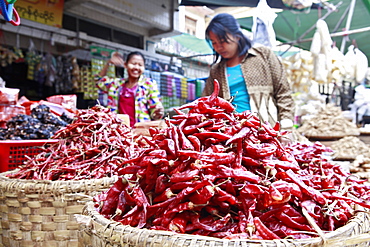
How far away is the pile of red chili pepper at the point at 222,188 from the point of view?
41.4 inches

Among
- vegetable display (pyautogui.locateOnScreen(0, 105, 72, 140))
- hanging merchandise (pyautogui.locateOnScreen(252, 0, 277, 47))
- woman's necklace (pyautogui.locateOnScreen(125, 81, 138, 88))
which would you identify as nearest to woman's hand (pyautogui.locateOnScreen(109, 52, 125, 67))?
woman's necklace (pyautogui.locateOnScreen(125, 81, 138, 88))

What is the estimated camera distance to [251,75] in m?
3.23

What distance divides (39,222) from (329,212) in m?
1.58

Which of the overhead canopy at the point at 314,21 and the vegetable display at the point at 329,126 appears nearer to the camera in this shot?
the vegetable display at the point at 329,126

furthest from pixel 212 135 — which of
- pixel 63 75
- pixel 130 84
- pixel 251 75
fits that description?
pixel 63 75

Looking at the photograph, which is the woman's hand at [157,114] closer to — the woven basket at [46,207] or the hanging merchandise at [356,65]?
the woven basket at [46,207]

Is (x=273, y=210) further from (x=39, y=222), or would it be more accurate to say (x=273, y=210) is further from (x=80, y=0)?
(x=80, y=0)

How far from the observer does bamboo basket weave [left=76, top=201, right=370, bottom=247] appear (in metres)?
0.88

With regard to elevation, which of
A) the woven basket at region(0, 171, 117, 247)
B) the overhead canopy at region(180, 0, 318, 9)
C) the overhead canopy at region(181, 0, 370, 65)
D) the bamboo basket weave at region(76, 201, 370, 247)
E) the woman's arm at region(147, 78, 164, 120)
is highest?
the overhead canopy at region(181, 0, 370, 65)

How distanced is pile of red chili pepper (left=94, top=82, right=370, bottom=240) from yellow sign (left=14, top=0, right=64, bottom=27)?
5.08m

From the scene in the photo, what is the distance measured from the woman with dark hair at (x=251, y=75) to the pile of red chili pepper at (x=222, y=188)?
1903 mm

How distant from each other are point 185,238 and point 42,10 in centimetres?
580

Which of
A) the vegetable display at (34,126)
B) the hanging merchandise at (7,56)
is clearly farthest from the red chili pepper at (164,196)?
the hanging merchandise at (7,56)

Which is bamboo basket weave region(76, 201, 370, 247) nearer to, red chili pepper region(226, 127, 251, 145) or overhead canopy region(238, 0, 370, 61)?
red chili pepper region(226, 127, 251, 145)
